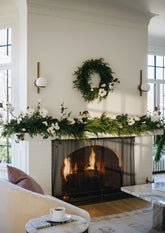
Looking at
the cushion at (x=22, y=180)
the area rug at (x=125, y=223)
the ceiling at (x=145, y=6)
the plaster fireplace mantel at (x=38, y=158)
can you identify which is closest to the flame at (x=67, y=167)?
the plaster fireplace mantel at (x=38, y=158)

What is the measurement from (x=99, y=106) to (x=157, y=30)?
2.27 metres

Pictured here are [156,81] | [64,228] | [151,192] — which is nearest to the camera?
[64,228]

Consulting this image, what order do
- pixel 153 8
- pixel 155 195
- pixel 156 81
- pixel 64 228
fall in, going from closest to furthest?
pixel 64 228
pixel 155 195
pixel 153 8
pixel 156 81

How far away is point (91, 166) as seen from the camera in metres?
4.26

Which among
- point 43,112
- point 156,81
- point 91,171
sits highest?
point 156,81

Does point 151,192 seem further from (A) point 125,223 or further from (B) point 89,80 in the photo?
(B) point 89,80

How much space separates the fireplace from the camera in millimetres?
3984

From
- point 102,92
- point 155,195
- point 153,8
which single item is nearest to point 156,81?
point 153,8

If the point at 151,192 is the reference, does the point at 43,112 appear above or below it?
above

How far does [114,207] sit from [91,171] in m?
0.64

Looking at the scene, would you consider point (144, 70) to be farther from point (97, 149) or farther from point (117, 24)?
point (97, 149)

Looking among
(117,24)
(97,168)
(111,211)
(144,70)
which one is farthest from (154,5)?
(111,211)

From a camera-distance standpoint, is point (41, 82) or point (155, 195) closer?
point (155, 195)

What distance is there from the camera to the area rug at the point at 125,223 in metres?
3.18
